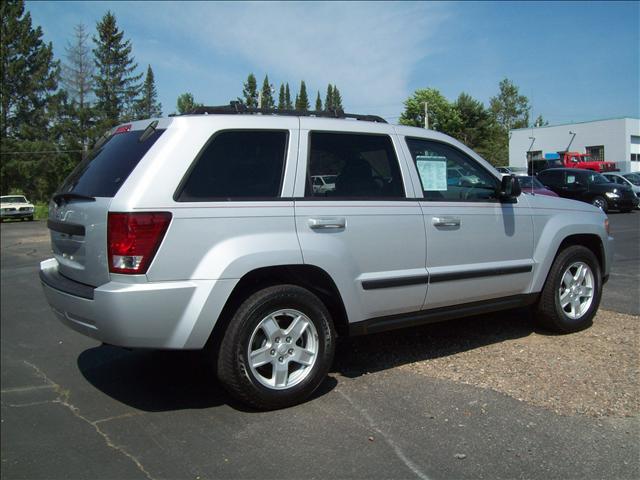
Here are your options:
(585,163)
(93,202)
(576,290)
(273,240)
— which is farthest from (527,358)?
(585,163)

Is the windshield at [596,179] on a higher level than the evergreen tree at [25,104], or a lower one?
lower

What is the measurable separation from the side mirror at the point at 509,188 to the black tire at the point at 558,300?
878mm

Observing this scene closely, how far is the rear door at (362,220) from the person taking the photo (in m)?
3.84

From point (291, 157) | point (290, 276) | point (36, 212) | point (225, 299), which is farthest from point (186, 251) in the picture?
point (36, 212)

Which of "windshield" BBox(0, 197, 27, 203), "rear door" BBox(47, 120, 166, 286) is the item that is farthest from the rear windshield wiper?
"windshield" BBox(0, 197, 27, 203)

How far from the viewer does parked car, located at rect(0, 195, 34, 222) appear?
36.2 metres

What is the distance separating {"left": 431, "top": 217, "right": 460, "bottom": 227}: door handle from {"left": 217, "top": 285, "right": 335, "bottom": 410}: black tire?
114 cm

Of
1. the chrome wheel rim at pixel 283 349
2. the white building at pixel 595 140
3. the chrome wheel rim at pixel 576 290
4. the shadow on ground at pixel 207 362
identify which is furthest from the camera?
the white building at pixel 595 140

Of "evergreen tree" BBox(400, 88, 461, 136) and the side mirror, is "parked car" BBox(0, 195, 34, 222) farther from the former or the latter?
the side mirror

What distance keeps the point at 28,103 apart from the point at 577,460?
2647 inches

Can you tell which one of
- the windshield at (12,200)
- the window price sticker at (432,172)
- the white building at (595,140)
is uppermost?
the white building at (595,140)

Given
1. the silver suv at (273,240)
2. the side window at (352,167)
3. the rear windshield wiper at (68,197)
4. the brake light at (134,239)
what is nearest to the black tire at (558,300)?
the silver suv at (273,240)

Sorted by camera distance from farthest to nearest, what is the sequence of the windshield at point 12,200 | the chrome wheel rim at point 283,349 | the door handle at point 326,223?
the windshield at point 12,200 < the door handle at point 326,223 < the chrome wheel rim at point 283,349

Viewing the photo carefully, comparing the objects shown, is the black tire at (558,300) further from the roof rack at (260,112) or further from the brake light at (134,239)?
the brake light at (134,239)
